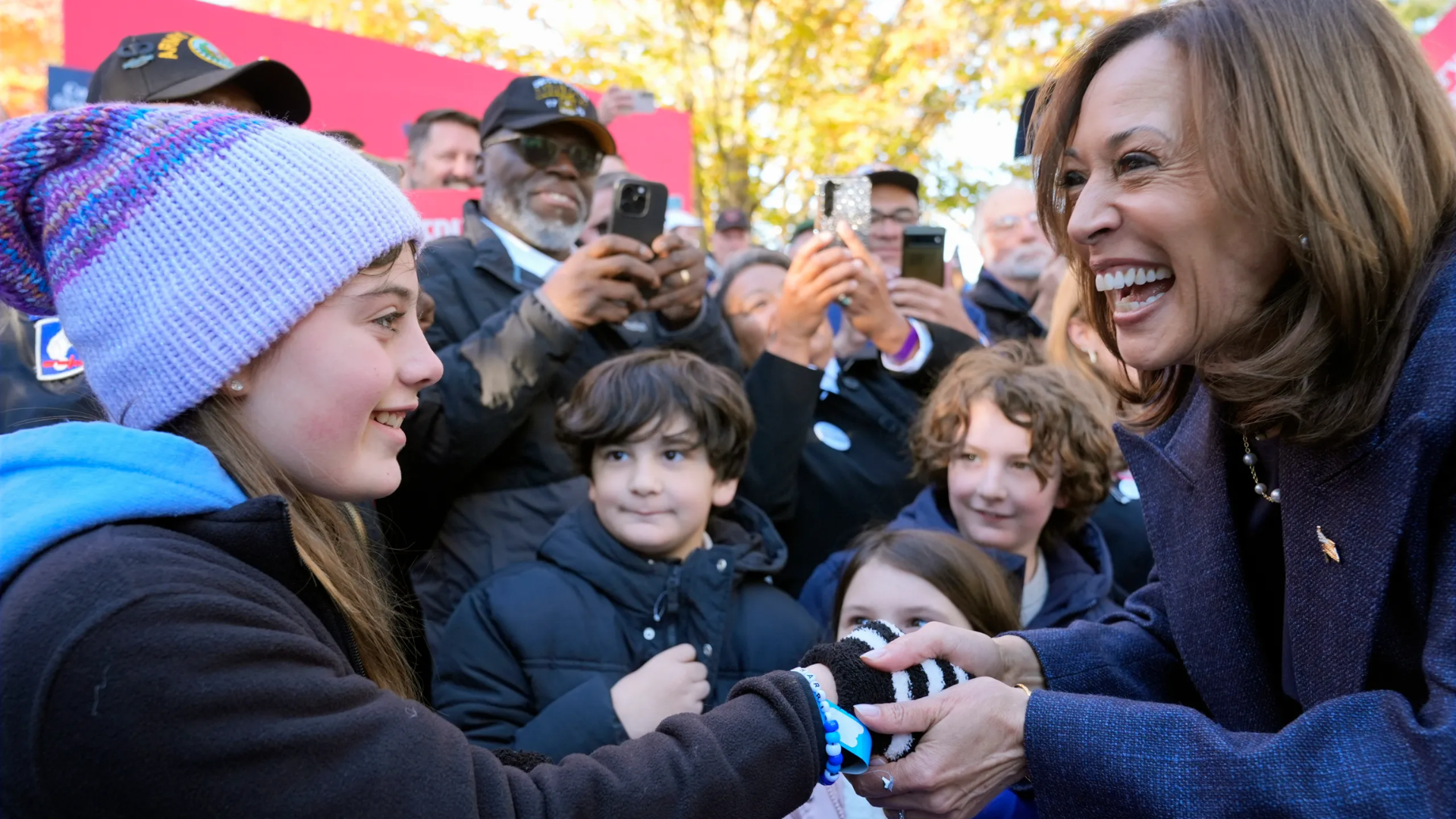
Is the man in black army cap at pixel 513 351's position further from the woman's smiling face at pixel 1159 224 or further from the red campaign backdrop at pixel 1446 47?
the red campaign backdrop at pixel 1446 47

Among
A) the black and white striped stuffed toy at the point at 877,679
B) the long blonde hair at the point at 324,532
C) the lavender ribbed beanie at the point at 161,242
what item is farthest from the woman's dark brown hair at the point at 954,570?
the lavender ribbed beanie at the point at 161,242

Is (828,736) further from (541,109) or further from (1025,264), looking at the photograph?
(1025,264)

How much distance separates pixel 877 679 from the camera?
219 cm

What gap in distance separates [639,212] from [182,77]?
54.4 inches

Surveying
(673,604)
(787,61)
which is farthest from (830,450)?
(787,61)

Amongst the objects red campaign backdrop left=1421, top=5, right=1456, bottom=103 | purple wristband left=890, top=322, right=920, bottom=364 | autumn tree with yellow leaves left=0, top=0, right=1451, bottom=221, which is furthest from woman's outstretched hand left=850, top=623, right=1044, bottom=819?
autumn tree with yellow leaves left=0, top=0, right=1451, bottom=221

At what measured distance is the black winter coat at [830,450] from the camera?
371 cm

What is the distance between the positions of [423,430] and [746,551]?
933 mm

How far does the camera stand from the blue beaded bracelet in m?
1.84

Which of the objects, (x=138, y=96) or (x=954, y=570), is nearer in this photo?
(x=954, y=570)

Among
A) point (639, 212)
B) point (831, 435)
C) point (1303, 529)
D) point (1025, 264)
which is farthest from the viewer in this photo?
point (1025, 264)

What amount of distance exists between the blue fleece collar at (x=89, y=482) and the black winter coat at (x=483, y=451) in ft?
5.34

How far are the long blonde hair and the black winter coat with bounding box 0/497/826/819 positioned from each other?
0.46ft

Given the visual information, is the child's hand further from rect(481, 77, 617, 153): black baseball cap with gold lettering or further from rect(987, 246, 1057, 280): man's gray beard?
rect(987, 246, 1057, 280): man's gray beard
